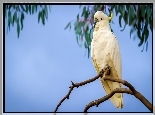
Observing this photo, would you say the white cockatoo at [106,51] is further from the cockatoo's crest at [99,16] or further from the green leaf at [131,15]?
the green leaf at [131,15]

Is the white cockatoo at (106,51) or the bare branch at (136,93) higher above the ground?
the white cockatoo at (106,51)

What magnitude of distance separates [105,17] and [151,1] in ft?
1.08

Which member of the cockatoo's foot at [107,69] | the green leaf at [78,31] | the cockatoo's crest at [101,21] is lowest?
the cockatoo's foot at [107,69]

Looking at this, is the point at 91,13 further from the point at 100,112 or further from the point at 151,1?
the point at 100,112

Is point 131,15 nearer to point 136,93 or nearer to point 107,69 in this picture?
point 107,69

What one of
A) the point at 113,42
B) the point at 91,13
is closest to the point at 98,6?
the point at 91,13

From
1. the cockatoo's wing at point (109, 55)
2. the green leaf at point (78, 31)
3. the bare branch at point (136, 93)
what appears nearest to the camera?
the bare branch at point (136, 93)

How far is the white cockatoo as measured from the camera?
1.63 m

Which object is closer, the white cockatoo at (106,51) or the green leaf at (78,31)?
the white cockatoo at (106,51)

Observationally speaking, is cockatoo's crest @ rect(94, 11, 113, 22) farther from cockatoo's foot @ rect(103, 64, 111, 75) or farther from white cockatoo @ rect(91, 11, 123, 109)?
cockatoo's foot @ rect(103, 64, 111, 75)

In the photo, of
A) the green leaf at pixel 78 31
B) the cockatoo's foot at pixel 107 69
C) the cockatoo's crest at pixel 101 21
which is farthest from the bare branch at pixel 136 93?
the green leaf at pixel 78 31

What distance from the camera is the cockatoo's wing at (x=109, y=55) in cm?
163

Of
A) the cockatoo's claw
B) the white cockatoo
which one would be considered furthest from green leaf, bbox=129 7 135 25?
the cockatoo's claw

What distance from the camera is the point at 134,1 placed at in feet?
6.02
